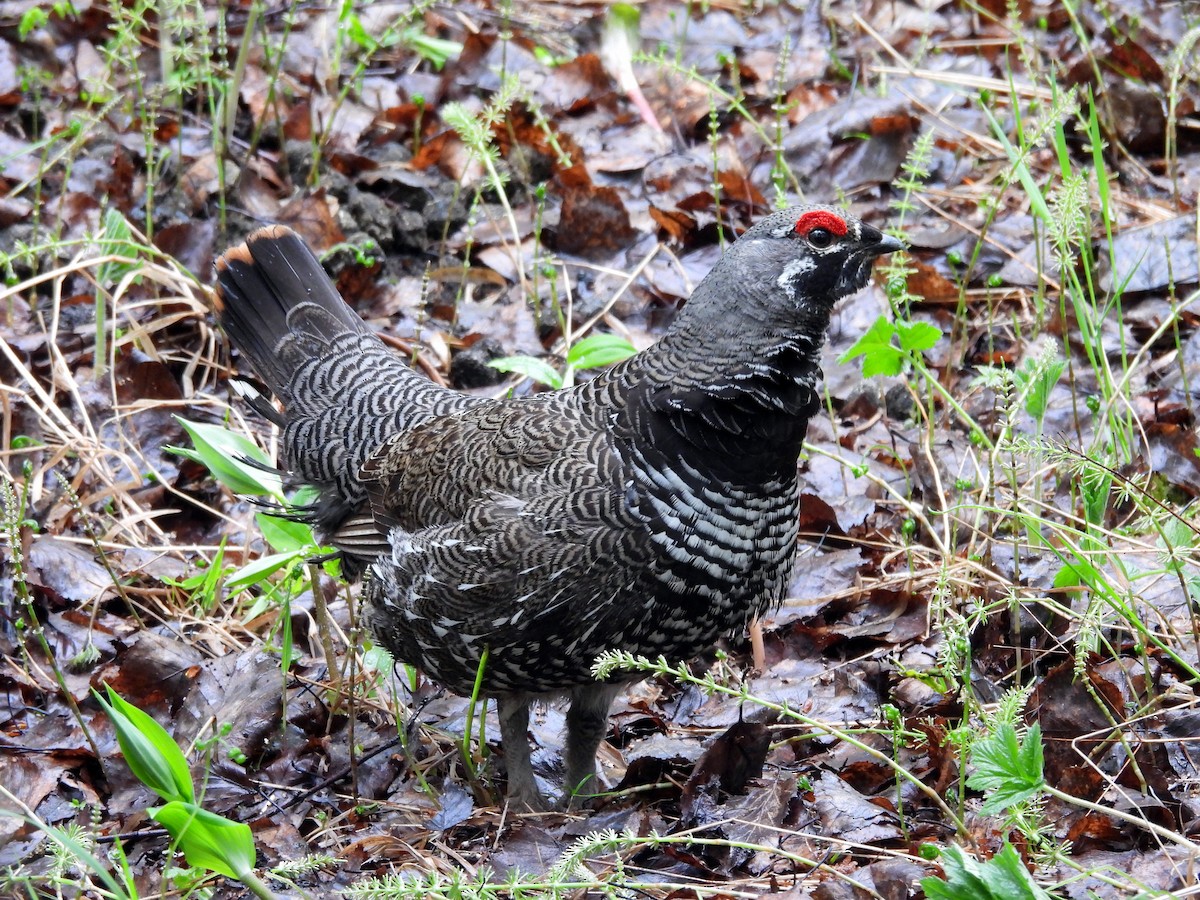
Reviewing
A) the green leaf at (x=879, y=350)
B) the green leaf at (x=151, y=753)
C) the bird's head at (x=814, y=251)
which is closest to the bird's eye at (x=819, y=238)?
→ the bird's head at (x=814, y=251)

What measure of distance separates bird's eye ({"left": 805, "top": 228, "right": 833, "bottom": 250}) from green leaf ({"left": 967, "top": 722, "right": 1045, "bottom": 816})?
1599 mm

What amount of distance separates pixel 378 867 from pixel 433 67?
219 inches

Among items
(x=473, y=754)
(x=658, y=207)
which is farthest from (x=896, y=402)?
(x=473, y=754)

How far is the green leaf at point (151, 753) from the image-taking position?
2.99 m

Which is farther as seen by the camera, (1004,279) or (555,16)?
(555,16)

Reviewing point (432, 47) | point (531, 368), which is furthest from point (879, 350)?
point (432, 47)

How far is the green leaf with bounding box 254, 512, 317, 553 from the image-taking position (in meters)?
4.77

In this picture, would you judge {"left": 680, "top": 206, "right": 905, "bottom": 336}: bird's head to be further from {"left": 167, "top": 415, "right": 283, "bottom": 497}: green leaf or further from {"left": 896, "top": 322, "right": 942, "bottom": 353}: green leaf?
{"left": 167, "top": 415, "right": 283, "bottom": 497}: green leaf

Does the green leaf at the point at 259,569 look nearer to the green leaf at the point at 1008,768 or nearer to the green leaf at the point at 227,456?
the green leaf at the point at 227,456

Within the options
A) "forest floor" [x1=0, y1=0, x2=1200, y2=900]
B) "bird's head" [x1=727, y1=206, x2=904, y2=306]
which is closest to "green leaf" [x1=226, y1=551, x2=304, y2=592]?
"forest floor" [x1=0, y1=0, x2=1200, y2=900]

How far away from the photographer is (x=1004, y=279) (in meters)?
6.41

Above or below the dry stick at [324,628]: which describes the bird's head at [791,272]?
above

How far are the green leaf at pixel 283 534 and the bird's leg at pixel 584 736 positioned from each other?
1.10m

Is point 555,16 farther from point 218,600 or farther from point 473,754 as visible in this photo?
point 473,754
